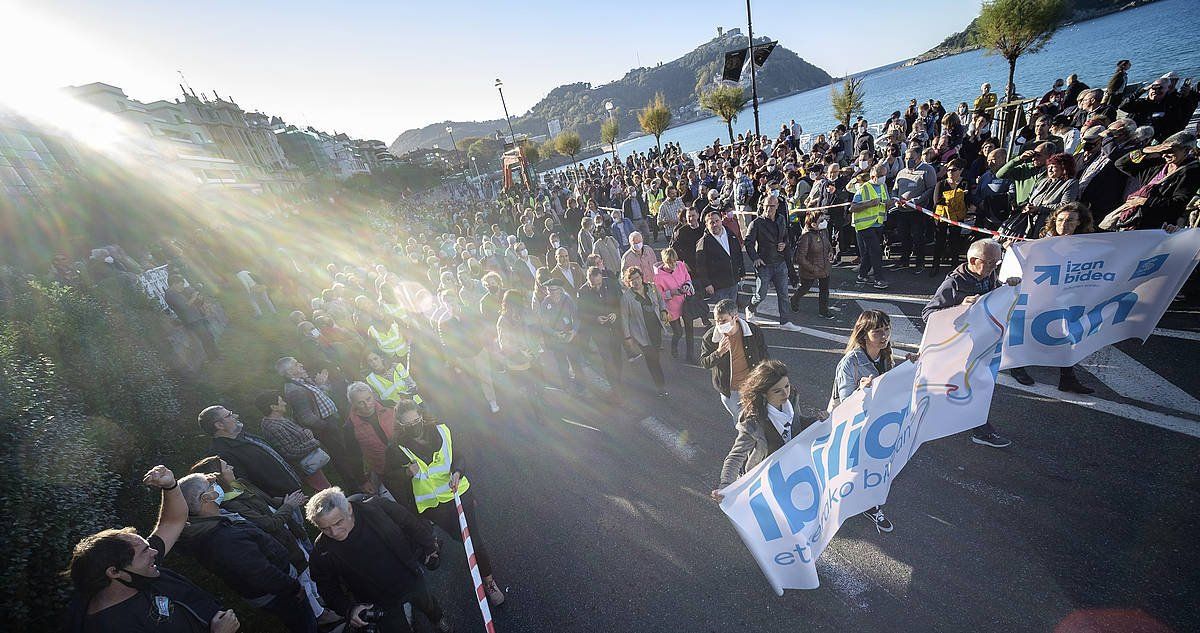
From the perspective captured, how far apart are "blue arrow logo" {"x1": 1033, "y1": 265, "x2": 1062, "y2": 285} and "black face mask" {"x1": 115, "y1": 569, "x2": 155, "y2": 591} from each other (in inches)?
267

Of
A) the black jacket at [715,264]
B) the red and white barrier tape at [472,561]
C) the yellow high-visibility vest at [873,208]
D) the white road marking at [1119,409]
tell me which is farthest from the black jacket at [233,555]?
the yellow high-visibility vest at [873,208]

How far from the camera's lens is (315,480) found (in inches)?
194

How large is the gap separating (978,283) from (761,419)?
260 cm

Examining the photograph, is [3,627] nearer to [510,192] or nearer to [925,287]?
[925,287]

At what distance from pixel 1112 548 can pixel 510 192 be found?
29.1 meters

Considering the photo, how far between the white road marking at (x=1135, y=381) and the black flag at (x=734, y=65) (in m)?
17.1

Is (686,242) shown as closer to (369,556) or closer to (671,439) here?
(671,439)

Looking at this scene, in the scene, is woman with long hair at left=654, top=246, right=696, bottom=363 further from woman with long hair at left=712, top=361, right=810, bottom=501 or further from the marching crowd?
woman with long hair at left=712, top=361, right=810, bottom=501

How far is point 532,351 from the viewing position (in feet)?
20.1

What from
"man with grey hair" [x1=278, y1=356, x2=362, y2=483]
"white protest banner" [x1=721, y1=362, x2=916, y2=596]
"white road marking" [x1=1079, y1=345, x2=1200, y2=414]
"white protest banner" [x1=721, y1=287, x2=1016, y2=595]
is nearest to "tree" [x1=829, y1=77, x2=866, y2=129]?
"white road marking" [x1=1079, y1=345, x2=1200, y2=414]

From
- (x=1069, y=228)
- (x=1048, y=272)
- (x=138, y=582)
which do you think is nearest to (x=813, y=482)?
(x=1048, y=272)

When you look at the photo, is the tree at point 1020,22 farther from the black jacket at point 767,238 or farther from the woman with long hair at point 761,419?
the woman with long hair at point 761,419

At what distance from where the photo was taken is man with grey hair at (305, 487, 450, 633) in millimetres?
2770

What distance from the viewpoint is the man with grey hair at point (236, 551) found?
2.93 meters
